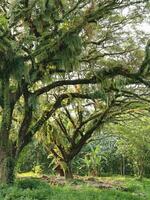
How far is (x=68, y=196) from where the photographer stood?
13672mm

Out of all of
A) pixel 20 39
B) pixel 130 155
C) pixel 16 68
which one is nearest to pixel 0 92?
pixel 16 68

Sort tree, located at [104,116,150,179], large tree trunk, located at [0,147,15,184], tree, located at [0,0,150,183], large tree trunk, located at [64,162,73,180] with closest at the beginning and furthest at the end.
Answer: tree, located at [0,0,150,183]
large tree trunk, located at [0,147,15,184]
large tree trunk, located at [64,162,73,180]
tree, located at [104,116,150,179]

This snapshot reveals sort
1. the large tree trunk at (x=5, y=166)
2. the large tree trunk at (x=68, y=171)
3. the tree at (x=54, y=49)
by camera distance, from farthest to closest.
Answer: the large tree trunk at (x=68, y=171), the large tree trunk at (x=5, y=166), the tree at (x=54, y=49)

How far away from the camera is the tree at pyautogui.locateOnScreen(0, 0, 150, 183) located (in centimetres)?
1272

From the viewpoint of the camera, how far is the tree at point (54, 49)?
1272 centimetres

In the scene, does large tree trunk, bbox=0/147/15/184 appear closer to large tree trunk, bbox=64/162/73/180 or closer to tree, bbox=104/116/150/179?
large tree trunk, bbox=64/162/73/180

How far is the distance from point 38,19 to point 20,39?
2.55 ft

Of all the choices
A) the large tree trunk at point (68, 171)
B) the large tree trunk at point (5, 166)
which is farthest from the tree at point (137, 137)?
the large tree trunk at point (5, 166)

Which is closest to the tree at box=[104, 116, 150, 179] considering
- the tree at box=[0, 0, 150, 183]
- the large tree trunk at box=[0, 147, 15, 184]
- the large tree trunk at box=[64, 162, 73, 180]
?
the large tree trunk at box=[64, 162, 73, 180]

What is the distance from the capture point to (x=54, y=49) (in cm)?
1374

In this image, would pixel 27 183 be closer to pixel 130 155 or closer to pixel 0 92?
pixel 0 92

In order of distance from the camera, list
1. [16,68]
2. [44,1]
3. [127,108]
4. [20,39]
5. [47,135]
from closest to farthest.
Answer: [44,1]
[20,39]
[16,68]
[127,108]
[47,135]

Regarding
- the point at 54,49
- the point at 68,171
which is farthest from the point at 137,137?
the point at 54,49

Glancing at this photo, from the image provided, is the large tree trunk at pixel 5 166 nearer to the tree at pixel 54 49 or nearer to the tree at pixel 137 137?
the tree at pixel 54 49
